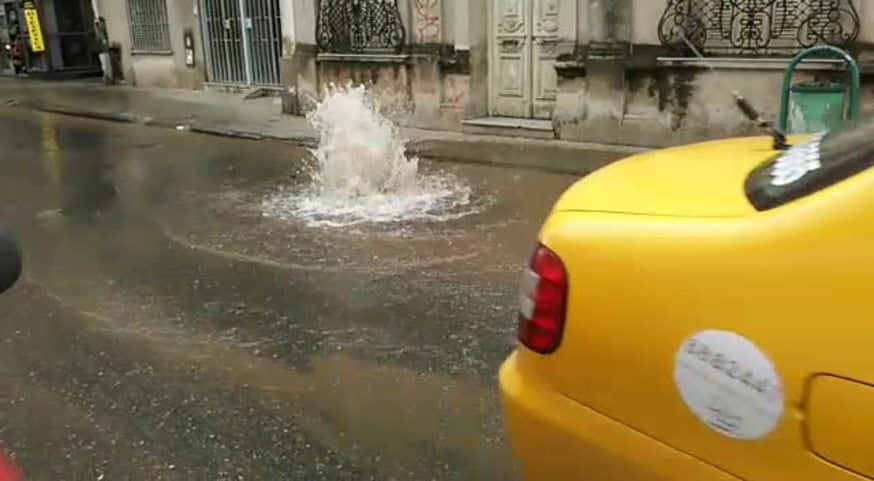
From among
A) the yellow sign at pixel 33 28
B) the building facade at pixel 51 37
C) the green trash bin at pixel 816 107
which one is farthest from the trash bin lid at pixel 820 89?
the yellow sign at pixel 33 28

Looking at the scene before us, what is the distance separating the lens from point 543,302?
2.19m

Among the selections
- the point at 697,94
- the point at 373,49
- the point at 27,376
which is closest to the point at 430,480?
the point at 27,376

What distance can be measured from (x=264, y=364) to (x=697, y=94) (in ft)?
21.2

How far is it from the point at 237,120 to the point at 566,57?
5642 mm

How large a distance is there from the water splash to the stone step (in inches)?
95.8

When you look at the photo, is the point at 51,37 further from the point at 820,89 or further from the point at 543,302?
the point at 543,302

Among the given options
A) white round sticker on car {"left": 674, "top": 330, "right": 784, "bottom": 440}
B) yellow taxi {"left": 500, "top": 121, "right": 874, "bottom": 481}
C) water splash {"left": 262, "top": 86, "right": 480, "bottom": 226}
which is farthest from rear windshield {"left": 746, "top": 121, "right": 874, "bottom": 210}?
water splash {"left": 262, "top": 86, "right": 480, "bottom": 226}

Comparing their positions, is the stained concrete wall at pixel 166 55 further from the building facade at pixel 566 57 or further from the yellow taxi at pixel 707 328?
the yellow taxi at pixel 707 328

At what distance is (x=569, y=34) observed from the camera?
10375 mm

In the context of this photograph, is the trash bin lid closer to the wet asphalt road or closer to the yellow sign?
the wet asphalt road

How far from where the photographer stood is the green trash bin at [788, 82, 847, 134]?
712 cm

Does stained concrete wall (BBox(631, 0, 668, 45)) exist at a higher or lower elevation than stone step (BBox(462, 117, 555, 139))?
higher

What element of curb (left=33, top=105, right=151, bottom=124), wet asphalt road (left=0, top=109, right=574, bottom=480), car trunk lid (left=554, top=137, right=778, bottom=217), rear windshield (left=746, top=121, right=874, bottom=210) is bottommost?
curb (left=33, top=105, right=151, bottom=124)

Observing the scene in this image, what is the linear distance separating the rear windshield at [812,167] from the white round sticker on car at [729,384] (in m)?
0.34
